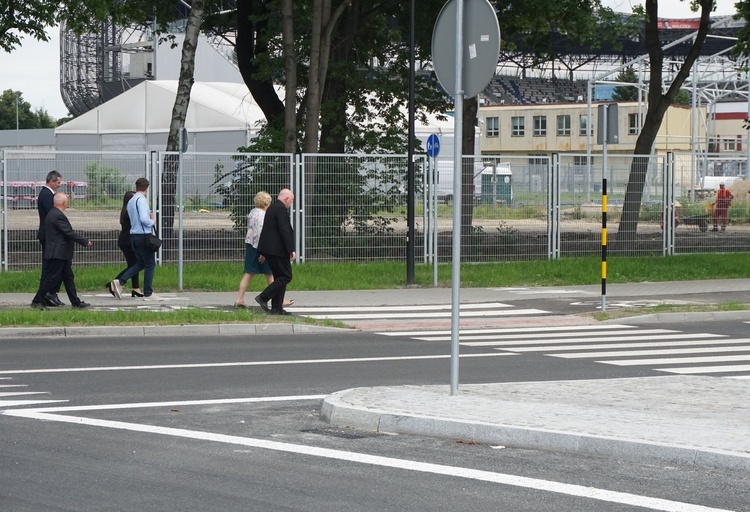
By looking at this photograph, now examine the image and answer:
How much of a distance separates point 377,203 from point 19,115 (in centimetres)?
12552

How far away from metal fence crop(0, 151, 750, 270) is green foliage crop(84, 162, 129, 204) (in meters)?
0.02

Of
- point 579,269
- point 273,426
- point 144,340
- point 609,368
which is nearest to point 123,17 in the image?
point 579,269

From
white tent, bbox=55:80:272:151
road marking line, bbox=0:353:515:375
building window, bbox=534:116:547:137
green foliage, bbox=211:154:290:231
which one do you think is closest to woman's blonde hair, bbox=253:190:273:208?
road marking line, bbox=0:353:515:375

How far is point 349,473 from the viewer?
23.0 ft

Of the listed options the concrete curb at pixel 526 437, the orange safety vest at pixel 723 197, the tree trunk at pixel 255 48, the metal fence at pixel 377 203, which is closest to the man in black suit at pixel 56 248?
the metal fence at pixel 377 203

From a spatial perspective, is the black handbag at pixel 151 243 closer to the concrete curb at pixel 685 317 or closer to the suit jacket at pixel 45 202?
the suit jacket at pixel 45 202

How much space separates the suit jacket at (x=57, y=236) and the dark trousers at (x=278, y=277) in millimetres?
2752

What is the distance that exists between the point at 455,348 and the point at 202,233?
1434cm

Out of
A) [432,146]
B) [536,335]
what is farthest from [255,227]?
[432,146]

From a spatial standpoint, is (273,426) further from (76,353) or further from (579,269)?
(579,269)

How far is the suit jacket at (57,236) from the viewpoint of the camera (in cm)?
1678

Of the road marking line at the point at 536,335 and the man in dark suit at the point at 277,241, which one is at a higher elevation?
the man in dark suit at the point at 277,241

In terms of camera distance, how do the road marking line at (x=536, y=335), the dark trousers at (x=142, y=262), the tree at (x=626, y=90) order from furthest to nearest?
the tree at (x=626, y=90)
the dark trousers at (x=142, y=262)
the road marking line at (x=536, y=335)

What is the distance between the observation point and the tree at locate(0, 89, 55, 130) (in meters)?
138
